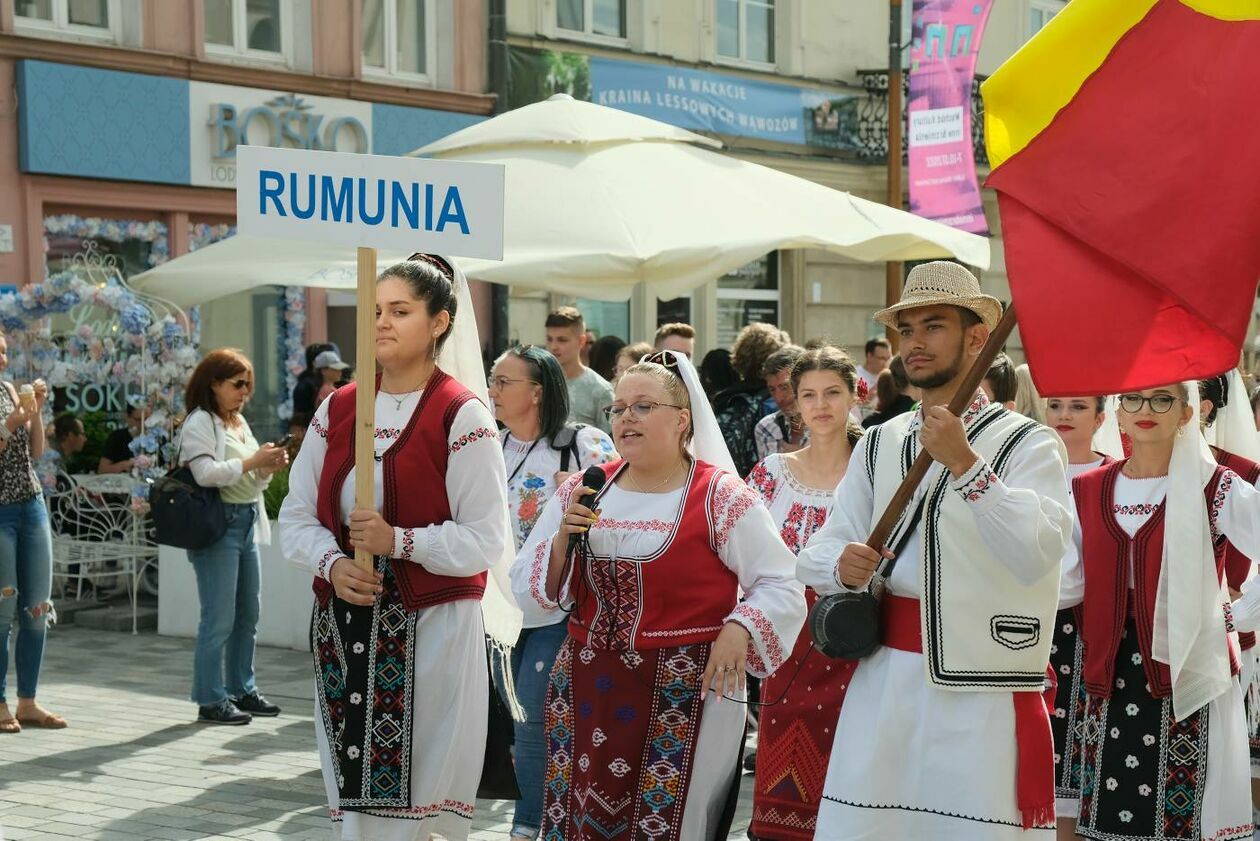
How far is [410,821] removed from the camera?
17.3ft

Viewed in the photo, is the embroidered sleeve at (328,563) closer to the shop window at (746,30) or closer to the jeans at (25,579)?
the jeans at (25,579)

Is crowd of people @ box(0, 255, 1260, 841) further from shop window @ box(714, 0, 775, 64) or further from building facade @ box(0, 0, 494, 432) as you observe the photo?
shop window @ box(714, 0, 775, 64)

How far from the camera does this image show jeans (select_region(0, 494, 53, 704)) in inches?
352

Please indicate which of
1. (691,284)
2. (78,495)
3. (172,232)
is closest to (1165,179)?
(691,284)

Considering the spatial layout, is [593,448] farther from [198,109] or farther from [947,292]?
[198,109]

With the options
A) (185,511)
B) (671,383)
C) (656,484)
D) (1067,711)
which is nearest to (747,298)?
(185,511)

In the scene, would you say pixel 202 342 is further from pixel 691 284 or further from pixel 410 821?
pixel 410 821

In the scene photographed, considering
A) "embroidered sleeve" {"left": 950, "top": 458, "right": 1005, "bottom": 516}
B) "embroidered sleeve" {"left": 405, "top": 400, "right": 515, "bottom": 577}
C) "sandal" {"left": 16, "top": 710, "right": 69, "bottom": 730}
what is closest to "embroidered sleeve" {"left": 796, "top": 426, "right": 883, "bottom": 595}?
"embroidered sleeve" {"left": 950, "top": 458, "right": 1005, "bottom": 516}

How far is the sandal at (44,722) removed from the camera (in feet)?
29.8

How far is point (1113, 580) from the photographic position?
600 centimetres

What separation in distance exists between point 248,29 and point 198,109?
48.0 inches

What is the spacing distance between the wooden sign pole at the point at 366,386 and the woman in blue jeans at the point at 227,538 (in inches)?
159

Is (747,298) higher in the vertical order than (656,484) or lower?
higher

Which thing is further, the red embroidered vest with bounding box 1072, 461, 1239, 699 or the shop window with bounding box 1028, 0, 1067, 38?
the shop window with bounding box 1028, 0, 1067, 38
